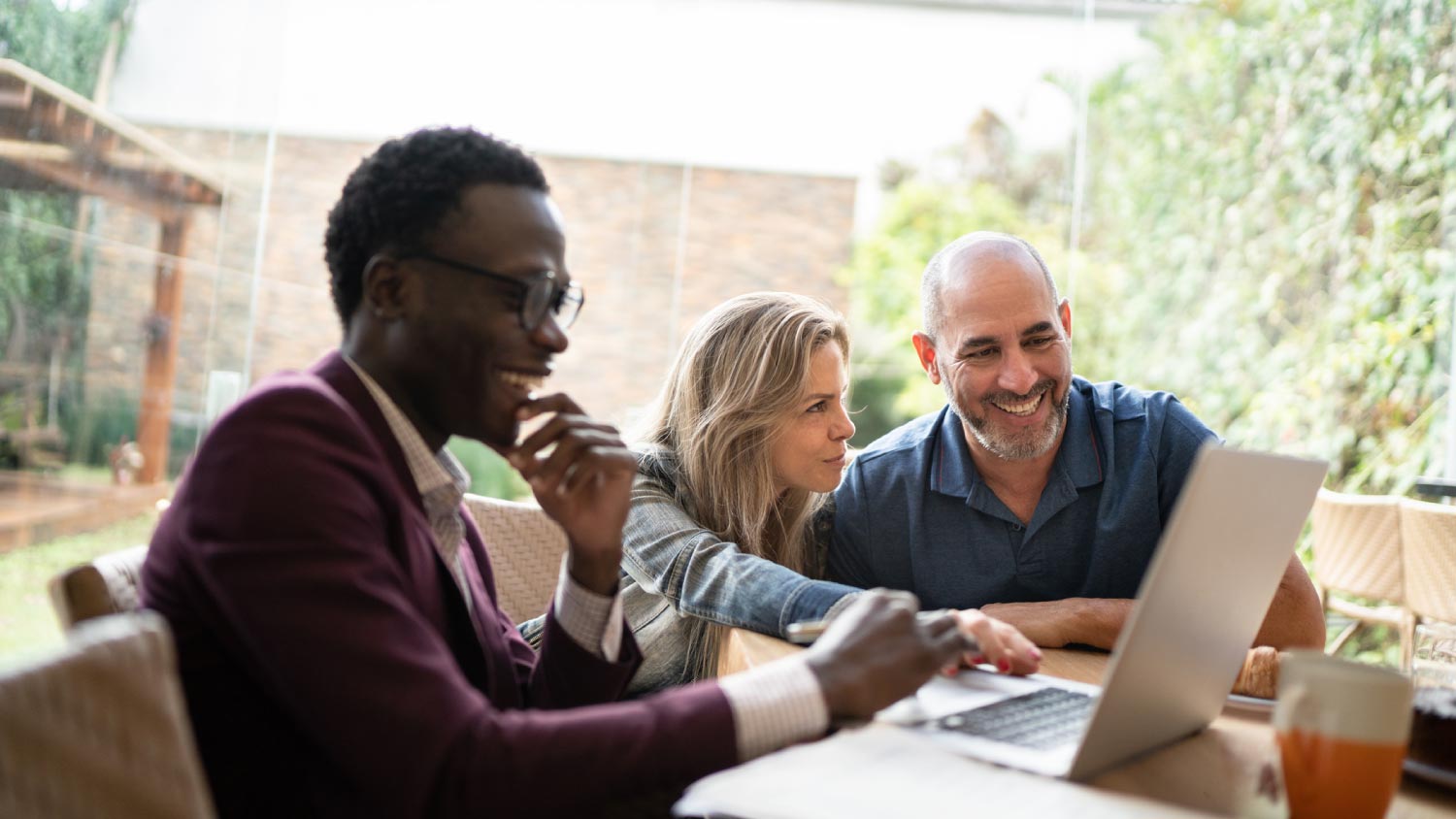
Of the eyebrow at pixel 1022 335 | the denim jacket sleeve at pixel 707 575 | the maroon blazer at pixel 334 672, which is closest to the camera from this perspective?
the maroon blazer at pixel 334 672

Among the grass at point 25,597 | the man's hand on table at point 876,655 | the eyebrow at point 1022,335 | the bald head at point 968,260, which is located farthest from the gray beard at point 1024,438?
the grass at point 25,597

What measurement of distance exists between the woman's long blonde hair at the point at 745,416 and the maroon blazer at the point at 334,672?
0.96 metres

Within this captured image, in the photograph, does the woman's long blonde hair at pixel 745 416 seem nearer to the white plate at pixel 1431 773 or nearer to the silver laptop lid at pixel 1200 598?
the silver laptop lid at pixel 1200 598

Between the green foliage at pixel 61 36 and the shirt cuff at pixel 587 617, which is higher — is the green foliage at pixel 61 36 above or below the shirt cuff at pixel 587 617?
above

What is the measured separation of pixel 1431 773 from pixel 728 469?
120 centimetres

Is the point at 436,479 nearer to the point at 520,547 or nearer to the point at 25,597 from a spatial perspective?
the point at 520,547

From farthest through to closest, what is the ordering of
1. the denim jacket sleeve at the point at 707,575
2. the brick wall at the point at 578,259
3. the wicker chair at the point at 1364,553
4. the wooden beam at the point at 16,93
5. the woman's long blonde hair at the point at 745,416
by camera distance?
1. the wicker chair at the point at 1364,553
2. the brick wall at the point at 578,259
3. the wooden beam at the point at 16,93
4. the woman's long blonde hair at the point at 745,416
5. the denim jacket sleeve at the point at 707,575

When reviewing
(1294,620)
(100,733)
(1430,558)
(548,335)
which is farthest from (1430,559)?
(100,733)

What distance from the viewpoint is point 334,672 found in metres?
0.92

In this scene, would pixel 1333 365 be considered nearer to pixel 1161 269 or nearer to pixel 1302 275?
pixel 1302 275

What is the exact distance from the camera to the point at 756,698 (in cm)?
102

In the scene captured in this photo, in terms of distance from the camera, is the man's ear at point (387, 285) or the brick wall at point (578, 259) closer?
the man's ear at point (387, 285)

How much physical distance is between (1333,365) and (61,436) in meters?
4.95

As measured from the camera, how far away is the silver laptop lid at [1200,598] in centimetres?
94
